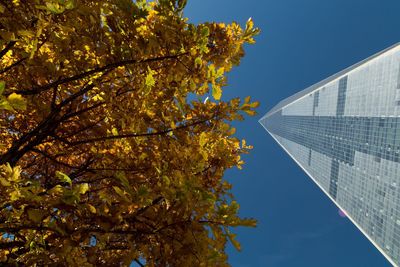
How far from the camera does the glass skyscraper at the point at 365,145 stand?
77562 mm

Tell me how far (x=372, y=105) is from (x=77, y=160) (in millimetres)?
97091

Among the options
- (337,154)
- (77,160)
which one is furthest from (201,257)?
(337,154)

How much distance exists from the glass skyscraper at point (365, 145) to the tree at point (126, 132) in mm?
83038

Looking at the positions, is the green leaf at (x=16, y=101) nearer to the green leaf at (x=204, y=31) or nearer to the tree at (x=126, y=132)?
the tree at (x=126, y=132)

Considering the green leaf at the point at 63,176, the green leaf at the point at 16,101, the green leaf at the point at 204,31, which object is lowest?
the green leaf at the point at 63,176

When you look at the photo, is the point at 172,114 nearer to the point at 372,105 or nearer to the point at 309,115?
the point at 372,105

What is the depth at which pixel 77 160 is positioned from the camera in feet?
24.5

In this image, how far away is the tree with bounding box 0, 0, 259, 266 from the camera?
10.6 feet

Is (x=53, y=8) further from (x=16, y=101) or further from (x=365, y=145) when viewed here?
(x=365, y=145)

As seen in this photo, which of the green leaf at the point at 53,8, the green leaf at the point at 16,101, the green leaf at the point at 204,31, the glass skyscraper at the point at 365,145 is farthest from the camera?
the glass skyscraper at the point at 365,145

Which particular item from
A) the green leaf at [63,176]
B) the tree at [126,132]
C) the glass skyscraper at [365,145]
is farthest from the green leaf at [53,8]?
the glass skyscraper at [365,145]

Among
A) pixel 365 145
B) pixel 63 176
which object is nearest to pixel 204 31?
pixel 63 176

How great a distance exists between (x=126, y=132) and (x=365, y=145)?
100 meters

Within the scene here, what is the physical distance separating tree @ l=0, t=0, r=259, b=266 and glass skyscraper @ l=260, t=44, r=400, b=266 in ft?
272
